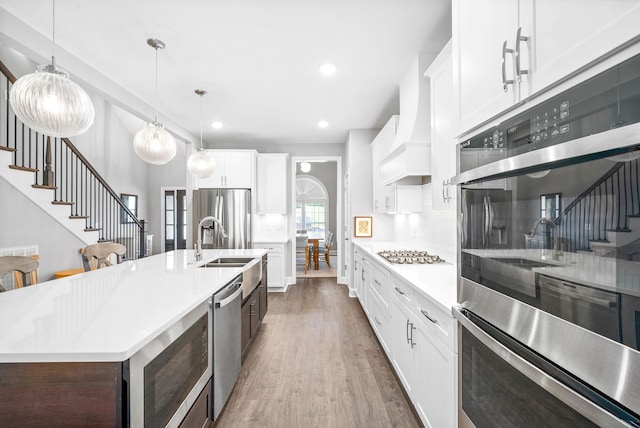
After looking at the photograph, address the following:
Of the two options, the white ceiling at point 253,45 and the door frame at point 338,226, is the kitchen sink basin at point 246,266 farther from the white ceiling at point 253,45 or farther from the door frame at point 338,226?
the door frame at point 338,226

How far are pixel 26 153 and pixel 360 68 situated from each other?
5.10 meters

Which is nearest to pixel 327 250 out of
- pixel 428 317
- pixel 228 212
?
pixel 228 212

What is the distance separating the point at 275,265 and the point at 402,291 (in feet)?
11.7

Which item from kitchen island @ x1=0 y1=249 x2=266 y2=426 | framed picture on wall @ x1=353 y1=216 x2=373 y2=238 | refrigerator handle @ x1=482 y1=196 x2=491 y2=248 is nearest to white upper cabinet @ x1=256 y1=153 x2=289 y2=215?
framed picture on wall @ x1=353 y1=216 x2=373 y2=238

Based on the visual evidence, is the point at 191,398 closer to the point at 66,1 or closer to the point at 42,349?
the point at 42,349

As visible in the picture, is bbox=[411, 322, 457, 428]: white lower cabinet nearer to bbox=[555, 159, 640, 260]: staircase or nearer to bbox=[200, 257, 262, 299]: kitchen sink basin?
bbox=[555, 159, 640, 260]: staircase

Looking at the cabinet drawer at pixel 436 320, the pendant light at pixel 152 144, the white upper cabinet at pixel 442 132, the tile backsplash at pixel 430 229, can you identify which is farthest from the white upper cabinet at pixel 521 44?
the pendant light at pixel 152 144

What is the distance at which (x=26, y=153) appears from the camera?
184 inches

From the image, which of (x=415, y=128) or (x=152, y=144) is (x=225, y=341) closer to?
(x=152, y=144)

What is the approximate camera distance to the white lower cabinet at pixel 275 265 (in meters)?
5.39

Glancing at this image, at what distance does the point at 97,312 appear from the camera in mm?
1299

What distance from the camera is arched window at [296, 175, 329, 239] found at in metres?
10.9

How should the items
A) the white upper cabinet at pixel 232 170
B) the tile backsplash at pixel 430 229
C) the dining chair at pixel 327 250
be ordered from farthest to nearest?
the dining chair at pixel 327 250 → the white upper cabinet at pixel 232 170 → the tile backsplash at pixel 430 229

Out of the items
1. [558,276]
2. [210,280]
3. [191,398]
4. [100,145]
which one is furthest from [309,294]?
[100,145]
